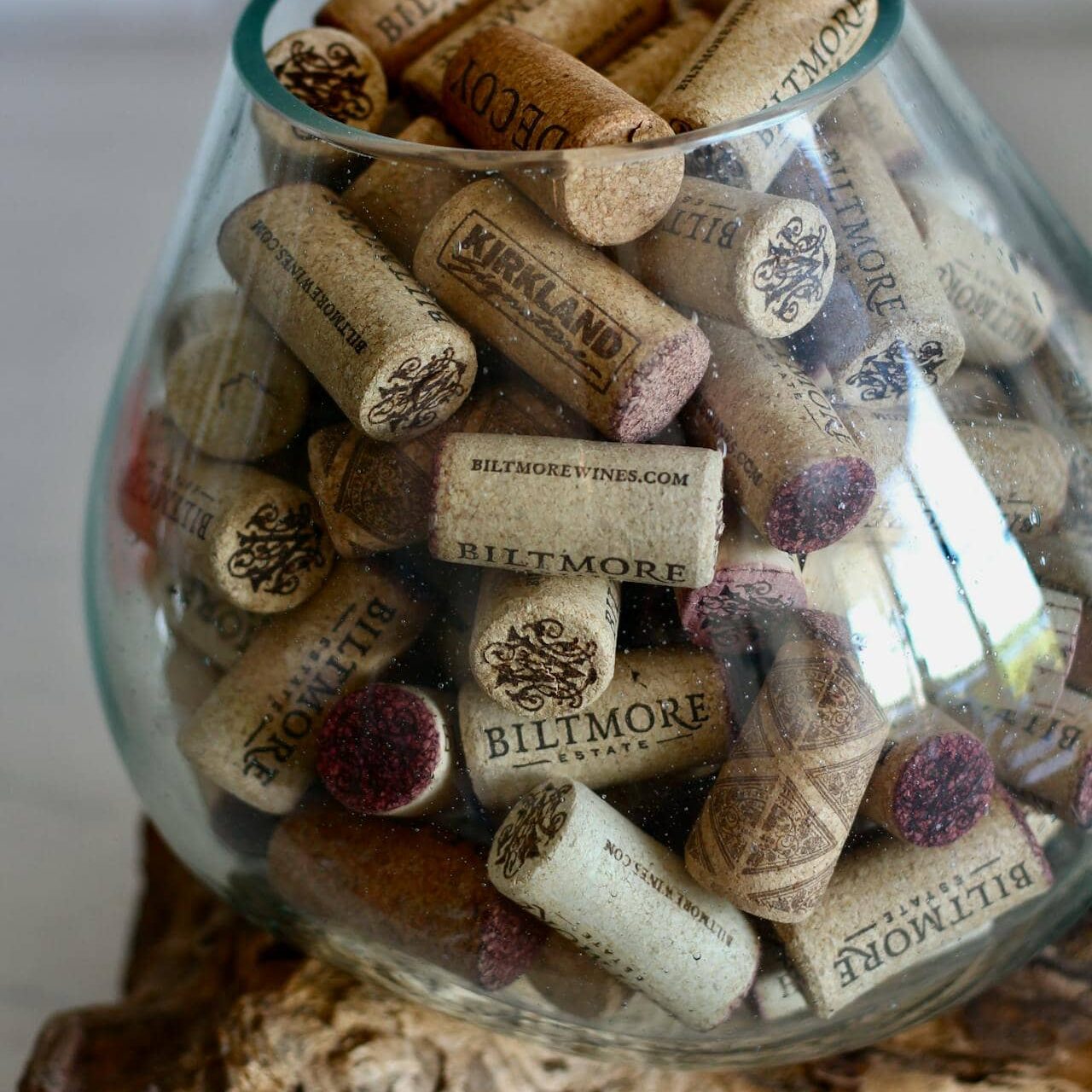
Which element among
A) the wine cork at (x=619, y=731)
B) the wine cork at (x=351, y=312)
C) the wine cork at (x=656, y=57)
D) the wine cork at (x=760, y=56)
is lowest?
the wine cork at (x=619, y=731)

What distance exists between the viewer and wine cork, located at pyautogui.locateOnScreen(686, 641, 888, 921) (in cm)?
68

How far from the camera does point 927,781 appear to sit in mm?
710

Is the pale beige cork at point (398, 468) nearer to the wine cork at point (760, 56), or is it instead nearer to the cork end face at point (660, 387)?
the cork end face at point (660, 387)

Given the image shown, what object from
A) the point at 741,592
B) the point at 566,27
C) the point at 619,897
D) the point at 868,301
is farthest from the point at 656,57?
the point at 619,897

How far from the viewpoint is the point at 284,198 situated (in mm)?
773

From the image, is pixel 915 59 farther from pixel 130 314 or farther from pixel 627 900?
pixel 130 314

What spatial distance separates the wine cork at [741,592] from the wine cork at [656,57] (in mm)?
310

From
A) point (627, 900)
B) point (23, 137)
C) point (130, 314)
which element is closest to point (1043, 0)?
point (130, 314)

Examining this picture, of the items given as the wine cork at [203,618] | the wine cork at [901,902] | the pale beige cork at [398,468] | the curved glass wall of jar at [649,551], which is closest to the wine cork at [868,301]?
the curved glass wall of jar at [649,551]

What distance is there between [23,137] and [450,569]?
6.84 feet

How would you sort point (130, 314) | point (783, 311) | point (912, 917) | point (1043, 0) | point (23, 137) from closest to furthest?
point (783, 311) < point (912, 917) < point (1043, 0) < point (130, 314) < point (23, 137)

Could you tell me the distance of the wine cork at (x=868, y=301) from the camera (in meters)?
0.69

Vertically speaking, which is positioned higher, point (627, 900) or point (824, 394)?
point (824, 394)

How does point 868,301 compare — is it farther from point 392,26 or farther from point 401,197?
point 392,26
